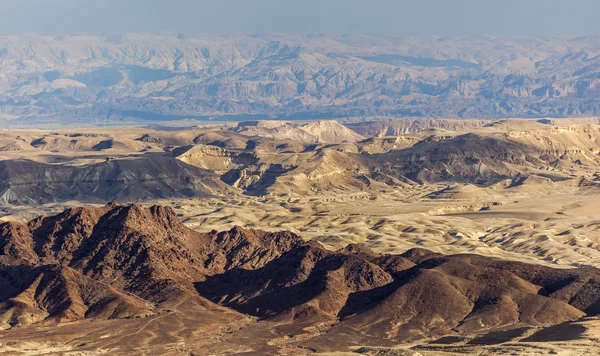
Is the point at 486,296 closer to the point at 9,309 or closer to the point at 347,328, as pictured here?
the point at 347,328

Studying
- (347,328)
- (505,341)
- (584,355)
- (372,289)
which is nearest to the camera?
(584,355)

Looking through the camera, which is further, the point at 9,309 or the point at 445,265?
the point at 445,265

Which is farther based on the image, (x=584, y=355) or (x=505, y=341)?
(x=505, y=341)

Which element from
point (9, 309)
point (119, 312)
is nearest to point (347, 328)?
point (119, 312)

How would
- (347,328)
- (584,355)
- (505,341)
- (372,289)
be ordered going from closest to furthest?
(584,355)
(505,341)
(347,328)
(372,289)

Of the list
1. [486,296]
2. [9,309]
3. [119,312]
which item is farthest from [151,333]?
[486,296]

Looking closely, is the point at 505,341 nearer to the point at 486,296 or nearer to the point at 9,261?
the point at 486,296
